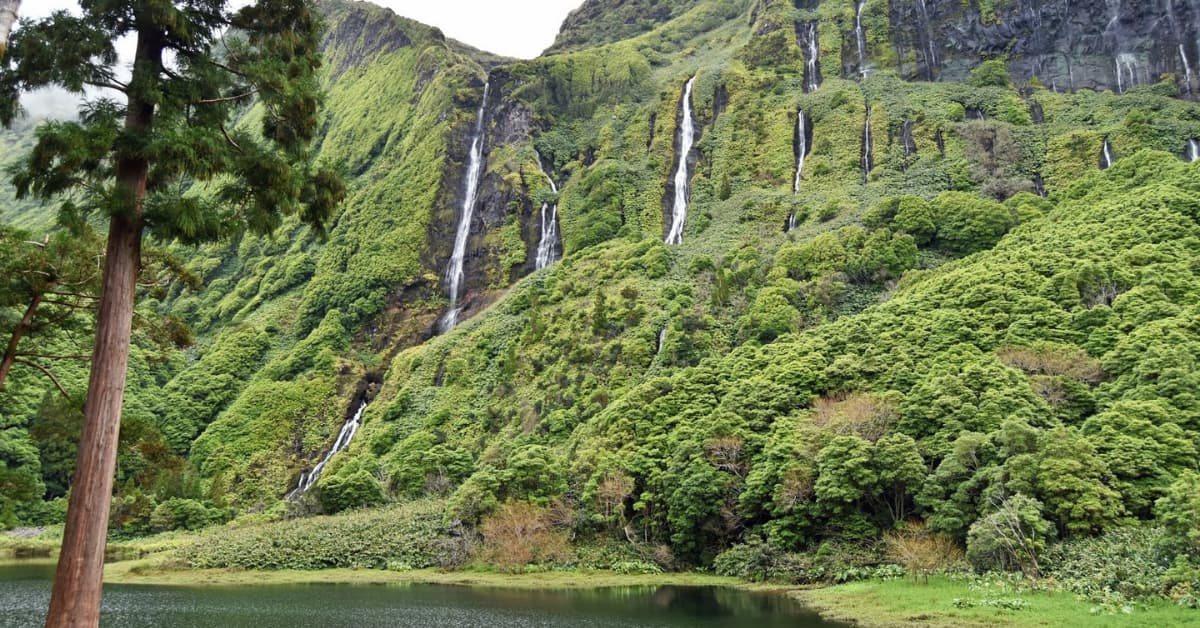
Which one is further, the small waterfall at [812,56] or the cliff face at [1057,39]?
the small waterfall at [812,56]

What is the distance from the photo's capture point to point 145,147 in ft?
39.4

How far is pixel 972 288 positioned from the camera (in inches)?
2108

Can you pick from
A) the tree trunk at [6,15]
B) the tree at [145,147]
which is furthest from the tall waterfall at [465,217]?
the tree trunk at [6,15]

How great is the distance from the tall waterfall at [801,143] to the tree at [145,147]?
82353mm

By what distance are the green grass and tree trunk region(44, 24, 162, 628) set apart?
A: 947 inches

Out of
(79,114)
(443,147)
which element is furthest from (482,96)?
(79,114)

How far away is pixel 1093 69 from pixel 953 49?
16960 millimetres

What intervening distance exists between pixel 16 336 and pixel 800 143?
92031 mm

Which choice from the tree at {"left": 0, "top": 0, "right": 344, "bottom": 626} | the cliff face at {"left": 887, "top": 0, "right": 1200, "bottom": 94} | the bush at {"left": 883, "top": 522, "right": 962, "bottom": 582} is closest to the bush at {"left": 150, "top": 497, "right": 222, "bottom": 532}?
the bush at {"left": 883, "top": 522, "right": 962, "bottom": 582}

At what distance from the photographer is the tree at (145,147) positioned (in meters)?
11.6

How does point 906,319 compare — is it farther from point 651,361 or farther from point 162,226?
point 162,226

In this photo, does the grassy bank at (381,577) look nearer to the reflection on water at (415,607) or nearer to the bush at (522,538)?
the bush at (522,538)

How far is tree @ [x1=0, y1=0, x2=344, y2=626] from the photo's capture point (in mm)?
11578

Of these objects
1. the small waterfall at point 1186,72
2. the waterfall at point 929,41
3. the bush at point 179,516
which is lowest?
the bush at point 179,516
